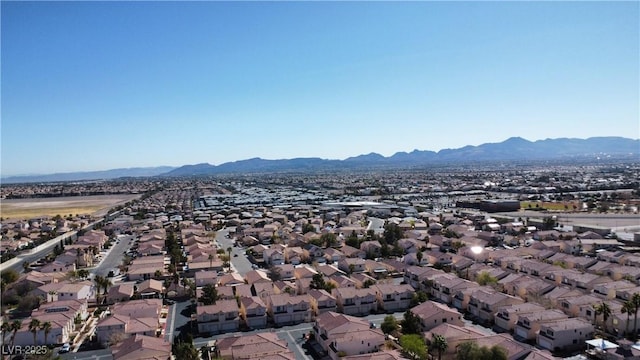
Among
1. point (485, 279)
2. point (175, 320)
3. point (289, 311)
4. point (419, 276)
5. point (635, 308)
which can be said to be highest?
point (635, 308)

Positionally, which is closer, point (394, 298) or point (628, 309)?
point (628, 309)

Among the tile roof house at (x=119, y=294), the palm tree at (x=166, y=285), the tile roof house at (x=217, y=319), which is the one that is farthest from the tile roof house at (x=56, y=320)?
the tile roof house at (x=217, y=319)

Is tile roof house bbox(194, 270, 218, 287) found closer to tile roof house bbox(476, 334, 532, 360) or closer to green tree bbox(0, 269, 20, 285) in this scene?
green tree bbox(0, 269, 20, 285)

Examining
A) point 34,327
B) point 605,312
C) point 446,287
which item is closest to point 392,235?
point 446,287

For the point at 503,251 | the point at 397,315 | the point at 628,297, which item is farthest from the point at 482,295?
the point at 503,251

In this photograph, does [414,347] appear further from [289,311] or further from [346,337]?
[289,311]

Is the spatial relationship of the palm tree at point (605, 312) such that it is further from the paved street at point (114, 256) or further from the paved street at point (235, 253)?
the paved street at point (114, 256)

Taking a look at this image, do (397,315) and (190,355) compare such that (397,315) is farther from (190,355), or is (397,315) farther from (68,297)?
(68,297)
